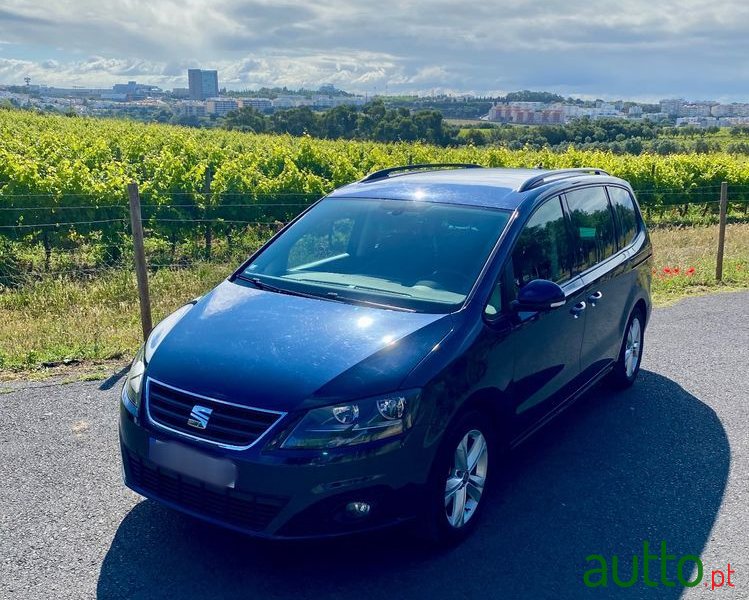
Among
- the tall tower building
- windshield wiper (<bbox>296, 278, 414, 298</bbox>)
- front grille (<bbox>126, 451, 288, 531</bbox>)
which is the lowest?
front grille (<bbox>126, 451, 288, 531</bbox>)

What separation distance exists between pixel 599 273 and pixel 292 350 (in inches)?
107

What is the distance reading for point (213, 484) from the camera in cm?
321

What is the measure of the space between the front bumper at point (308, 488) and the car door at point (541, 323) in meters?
0.96

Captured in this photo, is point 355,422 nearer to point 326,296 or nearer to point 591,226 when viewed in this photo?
point 326,296

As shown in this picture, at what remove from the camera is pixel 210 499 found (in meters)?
3.27

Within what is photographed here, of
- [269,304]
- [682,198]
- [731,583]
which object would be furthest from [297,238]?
[682,198]

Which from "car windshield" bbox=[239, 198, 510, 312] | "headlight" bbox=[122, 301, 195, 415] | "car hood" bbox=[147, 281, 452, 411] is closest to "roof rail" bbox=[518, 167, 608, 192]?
"car windshield" bbox=[239, 198, 510, 312]

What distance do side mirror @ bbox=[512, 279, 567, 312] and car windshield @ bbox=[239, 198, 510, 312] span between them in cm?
29

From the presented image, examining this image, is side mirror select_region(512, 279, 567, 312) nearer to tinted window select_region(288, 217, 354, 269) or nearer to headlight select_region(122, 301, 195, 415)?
tinted window select_region(288, 217, 354, 269)

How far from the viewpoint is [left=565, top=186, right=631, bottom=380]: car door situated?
5074 millimetres

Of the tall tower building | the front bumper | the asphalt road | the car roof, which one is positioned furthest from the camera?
the tall tower building

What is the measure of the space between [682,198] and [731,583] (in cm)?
2506

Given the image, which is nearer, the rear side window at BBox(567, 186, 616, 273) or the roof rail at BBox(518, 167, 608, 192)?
the roof rail at BBox(518, 167, 608, 192)

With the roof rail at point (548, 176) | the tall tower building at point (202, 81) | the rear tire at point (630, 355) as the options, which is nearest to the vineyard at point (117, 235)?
the roof rail at point (548, 176)
